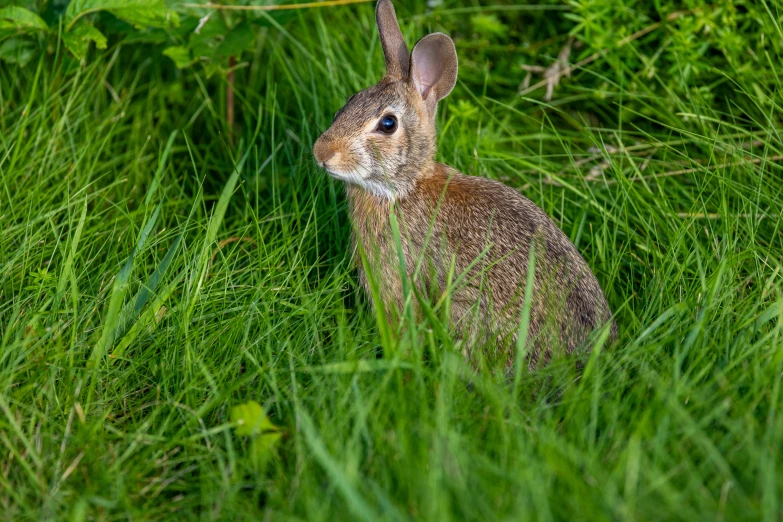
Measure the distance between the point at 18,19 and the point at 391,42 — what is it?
5.30ft

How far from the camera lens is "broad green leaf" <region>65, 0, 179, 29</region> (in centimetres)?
404

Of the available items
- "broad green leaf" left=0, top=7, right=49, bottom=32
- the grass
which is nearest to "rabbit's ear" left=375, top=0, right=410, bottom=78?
the grass

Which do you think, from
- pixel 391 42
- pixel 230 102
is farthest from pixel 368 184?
pixel 230 102

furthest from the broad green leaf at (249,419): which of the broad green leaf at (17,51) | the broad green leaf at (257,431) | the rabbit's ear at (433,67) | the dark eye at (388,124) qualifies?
the broad green leaf at (17,51)

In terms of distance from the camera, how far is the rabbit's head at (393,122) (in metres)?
3.61

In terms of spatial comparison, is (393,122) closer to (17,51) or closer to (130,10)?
(130,10)

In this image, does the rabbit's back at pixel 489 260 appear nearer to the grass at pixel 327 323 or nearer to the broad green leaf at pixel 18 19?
the grass at pixel 327 323

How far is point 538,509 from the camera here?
Result: 2127 mm

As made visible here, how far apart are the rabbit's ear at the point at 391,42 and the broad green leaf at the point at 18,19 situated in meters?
1.48

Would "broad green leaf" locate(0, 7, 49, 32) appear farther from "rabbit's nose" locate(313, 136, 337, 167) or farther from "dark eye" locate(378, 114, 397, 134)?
"dark eye" locate(378, 114, 397, 134)

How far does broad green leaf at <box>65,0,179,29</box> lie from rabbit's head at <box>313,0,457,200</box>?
0.96 m

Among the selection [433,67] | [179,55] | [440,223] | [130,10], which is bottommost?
[440,223]

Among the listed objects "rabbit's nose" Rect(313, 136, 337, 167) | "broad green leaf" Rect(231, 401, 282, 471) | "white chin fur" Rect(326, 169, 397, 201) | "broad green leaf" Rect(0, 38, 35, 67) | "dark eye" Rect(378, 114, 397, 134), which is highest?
"broad green leaf" Rect(0, 38, 35, 67)

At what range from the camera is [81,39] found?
13.7 ft
